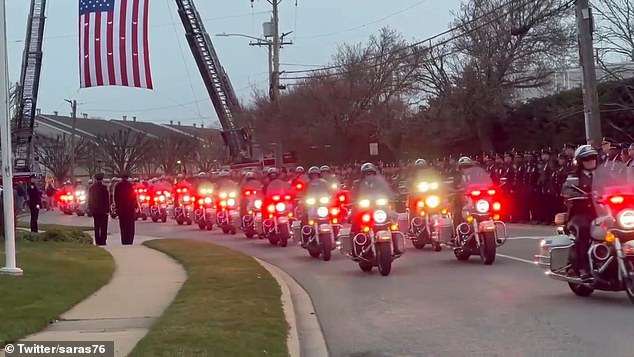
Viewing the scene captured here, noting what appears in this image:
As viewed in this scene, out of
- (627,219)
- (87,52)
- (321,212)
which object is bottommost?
(627,219)

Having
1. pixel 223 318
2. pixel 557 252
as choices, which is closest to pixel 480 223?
pixel 557 252

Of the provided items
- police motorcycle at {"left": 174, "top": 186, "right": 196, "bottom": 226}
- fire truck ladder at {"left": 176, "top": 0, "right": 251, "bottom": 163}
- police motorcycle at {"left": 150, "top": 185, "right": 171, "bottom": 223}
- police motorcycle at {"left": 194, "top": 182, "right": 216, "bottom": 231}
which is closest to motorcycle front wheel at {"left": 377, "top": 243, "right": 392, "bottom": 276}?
police motorcycle at {"left": 194, "top": 182, "right": 216, "bottom": 231}

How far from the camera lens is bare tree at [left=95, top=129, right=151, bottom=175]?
250ft

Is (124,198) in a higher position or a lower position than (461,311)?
higher

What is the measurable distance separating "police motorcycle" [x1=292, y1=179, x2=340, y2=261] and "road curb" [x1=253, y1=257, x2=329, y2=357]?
9.74 feet

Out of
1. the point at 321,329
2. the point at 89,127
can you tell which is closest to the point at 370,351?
the point at 321,329

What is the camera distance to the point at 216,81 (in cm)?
5169

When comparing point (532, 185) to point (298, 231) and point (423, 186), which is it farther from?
point (298, 231)

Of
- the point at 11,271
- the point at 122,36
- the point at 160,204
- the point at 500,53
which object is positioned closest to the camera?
the point at 11,271

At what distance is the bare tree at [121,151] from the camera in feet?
250

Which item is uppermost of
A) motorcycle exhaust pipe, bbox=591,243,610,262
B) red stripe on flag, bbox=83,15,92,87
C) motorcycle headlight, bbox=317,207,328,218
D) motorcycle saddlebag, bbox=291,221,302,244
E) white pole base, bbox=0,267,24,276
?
red stripe on flag, bbox=83,15,92,87

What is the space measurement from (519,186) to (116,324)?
16695 millimetres

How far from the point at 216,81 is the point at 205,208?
22.6 metres

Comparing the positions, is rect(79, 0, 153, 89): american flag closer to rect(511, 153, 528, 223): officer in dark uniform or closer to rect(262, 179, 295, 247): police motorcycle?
rect(262, 179, 295, 247): police motorcycle
